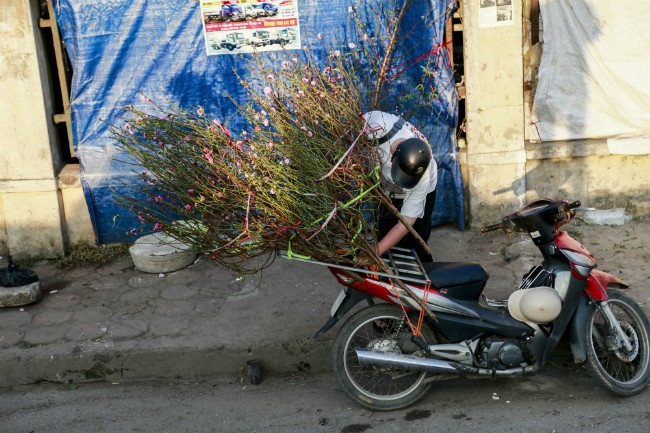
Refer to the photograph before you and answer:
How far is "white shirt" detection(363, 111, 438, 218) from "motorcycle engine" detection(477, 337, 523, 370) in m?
0.85

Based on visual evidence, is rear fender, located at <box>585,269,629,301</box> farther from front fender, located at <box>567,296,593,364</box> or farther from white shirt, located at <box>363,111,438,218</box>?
white shirt, located at <box>363,111,438,218</box>

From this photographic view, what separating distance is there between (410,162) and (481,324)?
1.06m

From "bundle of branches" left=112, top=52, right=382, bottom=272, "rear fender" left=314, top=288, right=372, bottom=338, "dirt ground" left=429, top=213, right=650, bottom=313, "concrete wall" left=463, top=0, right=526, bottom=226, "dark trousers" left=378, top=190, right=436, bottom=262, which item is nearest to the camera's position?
"bundle of branches" left=112, top=52, right=382, bottom=272

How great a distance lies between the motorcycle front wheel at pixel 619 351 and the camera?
4.43 meters

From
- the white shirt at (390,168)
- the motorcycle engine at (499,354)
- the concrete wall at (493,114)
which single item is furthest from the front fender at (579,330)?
the concrete wall at (493,114)

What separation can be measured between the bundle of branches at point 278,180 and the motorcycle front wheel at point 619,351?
1437 millimetres

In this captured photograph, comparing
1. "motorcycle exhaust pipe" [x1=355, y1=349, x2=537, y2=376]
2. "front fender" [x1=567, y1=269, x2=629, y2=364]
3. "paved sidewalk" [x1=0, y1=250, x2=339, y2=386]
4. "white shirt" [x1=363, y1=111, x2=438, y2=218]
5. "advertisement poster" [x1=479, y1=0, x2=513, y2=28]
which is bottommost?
"paved sidewalk" [x1=0, y1=250, x2=339, y2=386]

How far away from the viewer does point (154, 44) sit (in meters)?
6.85

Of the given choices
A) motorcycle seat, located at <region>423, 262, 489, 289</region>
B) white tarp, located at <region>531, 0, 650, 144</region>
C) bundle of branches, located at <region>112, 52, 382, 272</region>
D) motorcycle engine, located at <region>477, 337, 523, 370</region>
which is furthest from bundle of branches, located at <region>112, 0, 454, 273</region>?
white tarp, located at <region>531, 0, 650, 144</region>

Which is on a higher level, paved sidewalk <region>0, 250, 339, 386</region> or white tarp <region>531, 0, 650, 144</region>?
white tarp <region>531, 0, 650, 144</region>

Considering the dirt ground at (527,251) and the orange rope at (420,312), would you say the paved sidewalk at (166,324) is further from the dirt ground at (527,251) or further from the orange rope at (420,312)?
the dirt ground at (527,251)

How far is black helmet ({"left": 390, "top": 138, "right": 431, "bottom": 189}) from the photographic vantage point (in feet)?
13.7

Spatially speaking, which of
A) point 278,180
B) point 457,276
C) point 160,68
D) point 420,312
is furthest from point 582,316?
point 160,68

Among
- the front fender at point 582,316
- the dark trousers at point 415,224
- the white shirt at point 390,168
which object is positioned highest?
the white shirt at point 390,168
